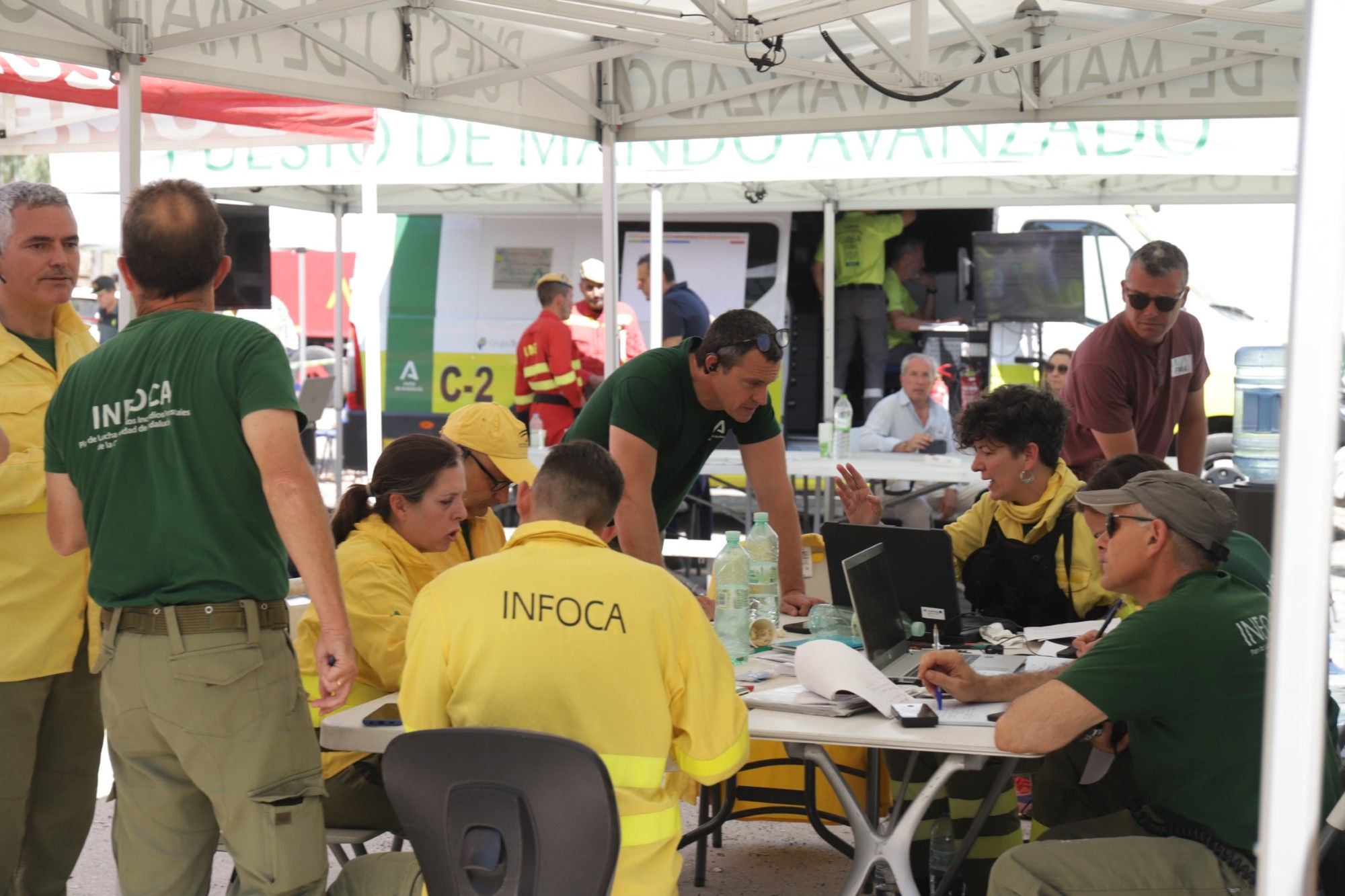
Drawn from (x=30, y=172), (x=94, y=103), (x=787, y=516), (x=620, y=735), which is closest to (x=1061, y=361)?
(x=787, y=516)

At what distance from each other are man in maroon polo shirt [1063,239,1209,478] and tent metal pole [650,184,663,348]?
435 cm

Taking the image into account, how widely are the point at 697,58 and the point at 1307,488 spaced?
3769mm

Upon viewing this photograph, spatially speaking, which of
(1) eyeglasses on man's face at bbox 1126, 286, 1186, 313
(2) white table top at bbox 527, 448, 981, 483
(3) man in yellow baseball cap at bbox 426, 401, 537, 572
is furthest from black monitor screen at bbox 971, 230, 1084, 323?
(3) man in yellow baseball cap at bbox 426, 401, 537, 572

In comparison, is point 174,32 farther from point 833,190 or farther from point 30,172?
point 30,172

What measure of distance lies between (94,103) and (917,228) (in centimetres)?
626

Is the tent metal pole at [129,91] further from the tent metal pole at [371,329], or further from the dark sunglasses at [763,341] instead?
the tent metal pole at [371,329]

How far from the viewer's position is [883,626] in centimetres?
310

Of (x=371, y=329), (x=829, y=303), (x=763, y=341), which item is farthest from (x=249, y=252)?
(x=763, y=341)

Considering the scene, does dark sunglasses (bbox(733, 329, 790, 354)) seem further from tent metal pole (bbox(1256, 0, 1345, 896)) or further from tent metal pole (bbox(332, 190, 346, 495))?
tent metal pole (bbox(332, 190, 346, 495))

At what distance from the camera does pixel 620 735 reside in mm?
2172

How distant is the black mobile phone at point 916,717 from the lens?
8.36 feet

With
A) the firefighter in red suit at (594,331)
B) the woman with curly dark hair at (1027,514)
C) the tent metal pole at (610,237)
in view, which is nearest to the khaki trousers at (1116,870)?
the woman with curly dark hair at (1027,514)

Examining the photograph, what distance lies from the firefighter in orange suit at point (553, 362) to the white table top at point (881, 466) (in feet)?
2.35

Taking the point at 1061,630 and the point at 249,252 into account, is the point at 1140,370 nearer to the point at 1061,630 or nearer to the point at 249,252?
the point at 1061,630
